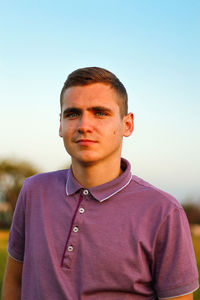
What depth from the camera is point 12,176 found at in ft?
52.7

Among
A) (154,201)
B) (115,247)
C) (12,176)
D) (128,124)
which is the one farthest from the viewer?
(12,176)

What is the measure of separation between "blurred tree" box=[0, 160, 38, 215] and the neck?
13.4 meters

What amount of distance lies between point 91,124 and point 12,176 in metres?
14.5

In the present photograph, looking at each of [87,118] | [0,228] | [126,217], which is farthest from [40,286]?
[0,228]

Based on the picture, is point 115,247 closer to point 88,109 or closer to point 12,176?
point 88,109

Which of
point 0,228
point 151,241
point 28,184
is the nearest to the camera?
point 151,241

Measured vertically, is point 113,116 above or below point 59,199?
above

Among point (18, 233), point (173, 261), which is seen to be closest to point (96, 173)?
point (173, 261)

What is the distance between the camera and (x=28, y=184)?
257cm

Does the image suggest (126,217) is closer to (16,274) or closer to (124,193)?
(124,193)

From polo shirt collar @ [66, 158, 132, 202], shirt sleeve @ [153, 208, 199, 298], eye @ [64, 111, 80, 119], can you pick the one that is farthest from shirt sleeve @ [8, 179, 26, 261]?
shirt sleeve @ [153, 208, 199, 298]

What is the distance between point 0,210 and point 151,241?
13340mm

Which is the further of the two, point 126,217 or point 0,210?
point 0,210

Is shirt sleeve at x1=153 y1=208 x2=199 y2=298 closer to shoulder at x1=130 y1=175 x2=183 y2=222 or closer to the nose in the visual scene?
shoulder at x1=130 y1=175 x2=183 y2=222
